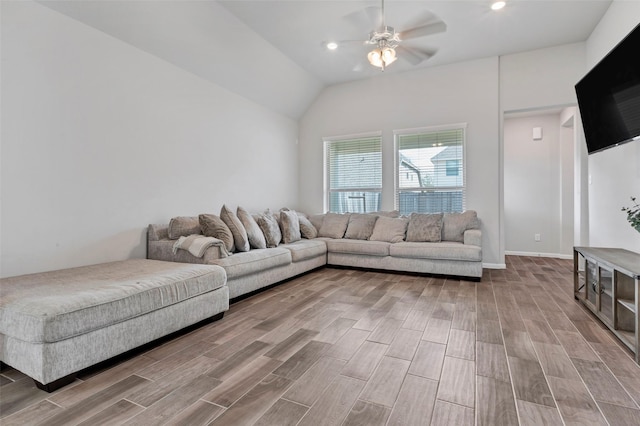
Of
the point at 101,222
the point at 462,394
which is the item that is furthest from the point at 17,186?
the point at 462,394

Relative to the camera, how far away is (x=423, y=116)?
17.3 ft

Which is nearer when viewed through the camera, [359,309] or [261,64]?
[359,309]

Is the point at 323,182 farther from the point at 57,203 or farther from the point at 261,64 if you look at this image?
the point at 57,203

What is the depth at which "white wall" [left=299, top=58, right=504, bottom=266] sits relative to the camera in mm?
4852

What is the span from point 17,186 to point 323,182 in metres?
4.41

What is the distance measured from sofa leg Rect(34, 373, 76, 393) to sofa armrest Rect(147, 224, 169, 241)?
181 centimetres

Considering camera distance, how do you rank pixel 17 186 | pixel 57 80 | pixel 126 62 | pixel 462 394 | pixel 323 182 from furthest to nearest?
pixel 323 182, pixel 126 62, pixel 57 80, pixel 17 186, pixel 462 394

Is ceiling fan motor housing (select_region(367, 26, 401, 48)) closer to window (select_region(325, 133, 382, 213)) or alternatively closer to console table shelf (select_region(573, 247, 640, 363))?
console table shelf (select_region(573, 247, 640, 363))

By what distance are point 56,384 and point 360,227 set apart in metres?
4.06

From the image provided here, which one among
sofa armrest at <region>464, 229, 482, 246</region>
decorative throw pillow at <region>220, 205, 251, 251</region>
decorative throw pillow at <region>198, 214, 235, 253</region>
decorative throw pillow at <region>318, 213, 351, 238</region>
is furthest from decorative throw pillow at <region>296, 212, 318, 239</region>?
sofa armrest at <region>464, 229, 482, 246</region>

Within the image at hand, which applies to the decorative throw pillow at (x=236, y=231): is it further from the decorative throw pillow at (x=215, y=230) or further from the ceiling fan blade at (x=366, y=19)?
the ceiling fan blade at (x=366, y=19)

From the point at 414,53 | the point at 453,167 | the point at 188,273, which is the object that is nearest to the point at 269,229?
the point at 188,273

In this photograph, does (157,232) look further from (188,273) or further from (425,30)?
(425,30)

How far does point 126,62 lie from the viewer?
10.8 ft
